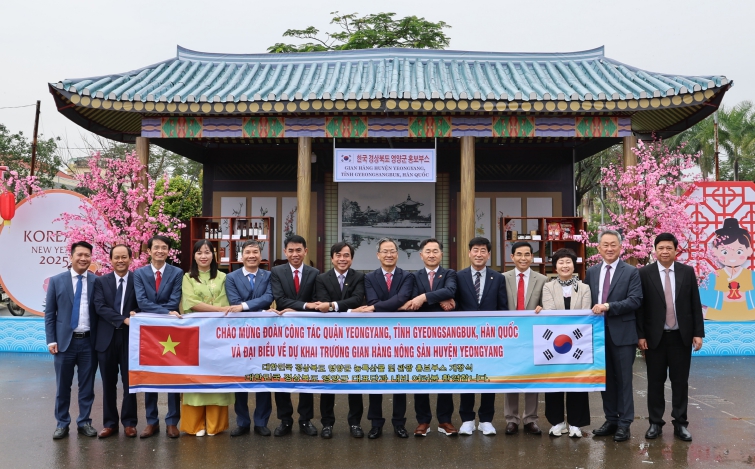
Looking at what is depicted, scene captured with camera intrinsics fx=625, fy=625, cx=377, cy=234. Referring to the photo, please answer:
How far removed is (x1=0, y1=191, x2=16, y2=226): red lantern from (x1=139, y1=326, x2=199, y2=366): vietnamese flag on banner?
6823 mm

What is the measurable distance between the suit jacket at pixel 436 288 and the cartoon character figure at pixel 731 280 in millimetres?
7568

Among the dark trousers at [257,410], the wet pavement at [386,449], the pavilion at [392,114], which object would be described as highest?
the pavilion at [392,114]

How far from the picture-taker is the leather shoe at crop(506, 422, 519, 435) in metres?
5.52

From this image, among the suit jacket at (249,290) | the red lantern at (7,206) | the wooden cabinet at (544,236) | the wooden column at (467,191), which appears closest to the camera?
the suit jacket at (249,290)

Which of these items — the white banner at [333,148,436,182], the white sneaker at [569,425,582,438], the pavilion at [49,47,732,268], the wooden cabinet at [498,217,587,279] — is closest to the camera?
the white sneaker at [569,425,582,438]

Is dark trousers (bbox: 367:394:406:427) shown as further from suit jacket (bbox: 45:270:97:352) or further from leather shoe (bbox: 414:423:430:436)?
suit jacket (bbox: 45:270:97:352)

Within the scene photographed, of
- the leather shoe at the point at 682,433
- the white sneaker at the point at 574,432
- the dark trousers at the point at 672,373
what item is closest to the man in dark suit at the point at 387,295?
the white sneaker at the point at 574,432

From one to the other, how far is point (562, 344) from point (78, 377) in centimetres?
431

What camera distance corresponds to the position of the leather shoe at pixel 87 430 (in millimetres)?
5493

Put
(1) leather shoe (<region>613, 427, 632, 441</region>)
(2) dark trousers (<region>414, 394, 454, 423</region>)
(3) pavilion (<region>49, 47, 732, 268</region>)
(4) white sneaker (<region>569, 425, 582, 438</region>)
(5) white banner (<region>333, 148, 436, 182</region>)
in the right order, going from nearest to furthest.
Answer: (1) leather shoe (<region>613, 427, 632, 441</region>)
(4) white sneaker (<region>569, 425, 582, 438</region>)
(2) dark trousers (<region>414, 394, 454, 423</region>)
(3) pavilion (<region>49, 47, 732, 268</region>)
(5) white banner (<region>333, 148, 436, 182</region>)

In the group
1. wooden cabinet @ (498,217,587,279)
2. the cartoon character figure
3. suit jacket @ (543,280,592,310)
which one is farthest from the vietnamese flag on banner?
the cartoon character figure

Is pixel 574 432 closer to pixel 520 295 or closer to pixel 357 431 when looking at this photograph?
pixel 520 295

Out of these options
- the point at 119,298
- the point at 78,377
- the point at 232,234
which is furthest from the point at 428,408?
the point at 232,234

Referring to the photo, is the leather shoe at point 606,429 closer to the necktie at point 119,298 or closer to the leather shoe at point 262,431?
the leather shoe at point 262,431
